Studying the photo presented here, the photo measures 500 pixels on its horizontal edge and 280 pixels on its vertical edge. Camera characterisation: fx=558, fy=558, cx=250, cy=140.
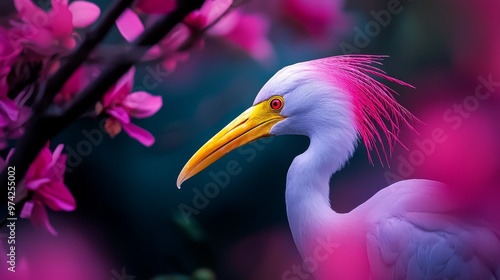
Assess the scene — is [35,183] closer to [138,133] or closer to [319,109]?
[138,133]

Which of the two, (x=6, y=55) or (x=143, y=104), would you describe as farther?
(x=143, y=104)

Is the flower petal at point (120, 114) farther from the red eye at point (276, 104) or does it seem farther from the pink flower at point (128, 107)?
the red eye at point (276, 104)

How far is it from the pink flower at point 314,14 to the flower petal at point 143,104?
433 mm

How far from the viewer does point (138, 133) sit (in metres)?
1.56

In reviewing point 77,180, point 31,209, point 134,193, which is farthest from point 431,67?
point 31,209

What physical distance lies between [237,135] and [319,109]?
234 millimetres

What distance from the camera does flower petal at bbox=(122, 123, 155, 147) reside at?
156cm

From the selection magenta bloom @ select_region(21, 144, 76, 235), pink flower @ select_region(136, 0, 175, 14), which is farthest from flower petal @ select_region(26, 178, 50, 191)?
pink flower @ select_region(136, 0, 175, 14)

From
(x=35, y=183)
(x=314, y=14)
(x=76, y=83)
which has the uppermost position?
(x=314, y=14)

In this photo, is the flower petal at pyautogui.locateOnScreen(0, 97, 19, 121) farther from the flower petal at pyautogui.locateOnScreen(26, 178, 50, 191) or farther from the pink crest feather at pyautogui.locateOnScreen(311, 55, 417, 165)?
the pink crest feather at pyautogui.locateOnScreen(311, 55, 417, 165)

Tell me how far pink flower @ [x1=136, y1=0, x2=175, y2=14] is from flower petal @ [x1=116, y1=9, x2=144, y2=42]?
3 centimetres

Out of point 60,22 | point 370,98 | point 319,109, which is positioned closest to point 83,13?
point 60,22

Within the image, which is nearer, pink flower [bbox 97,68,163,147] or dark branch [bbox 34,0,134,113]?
dark branch [bbox 34,0,134,113]

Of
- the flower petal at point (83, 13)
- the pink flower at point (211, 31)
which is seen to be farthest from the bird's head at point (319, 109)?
the flower petal at point (83, 13)
